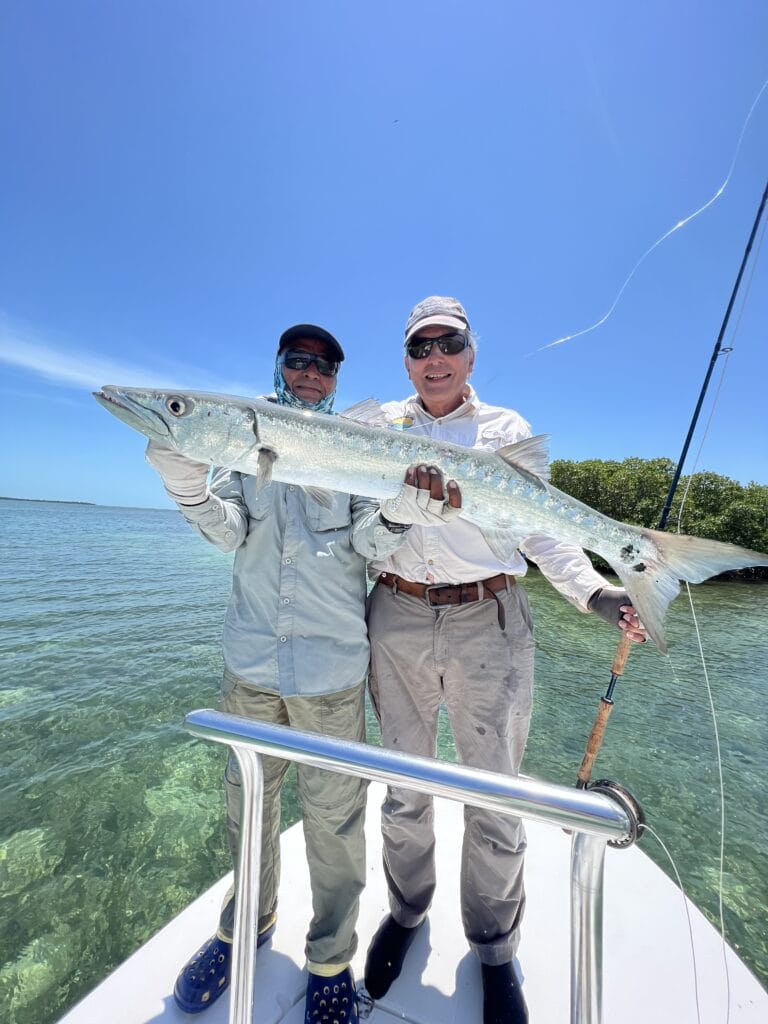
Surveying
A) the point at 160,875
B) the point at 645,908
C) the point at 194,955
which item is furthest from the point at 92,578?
the point at 645,908

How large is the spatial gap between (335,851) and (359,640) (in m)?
1.04

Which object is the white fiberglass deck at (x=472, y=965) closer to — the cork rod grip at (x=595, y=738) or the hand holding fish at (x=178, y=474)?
the cork rod grip at (x=595, y=738)

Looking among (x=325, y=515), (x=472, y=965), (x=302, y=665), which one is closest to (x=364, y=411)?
(x=325, y=515)

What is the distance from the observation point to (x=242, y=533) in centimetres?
261

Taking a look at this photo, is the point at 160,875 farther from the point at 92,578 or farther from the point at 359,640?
the point at 92,578

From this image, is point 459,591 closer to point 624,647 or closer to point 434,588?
point 434,588

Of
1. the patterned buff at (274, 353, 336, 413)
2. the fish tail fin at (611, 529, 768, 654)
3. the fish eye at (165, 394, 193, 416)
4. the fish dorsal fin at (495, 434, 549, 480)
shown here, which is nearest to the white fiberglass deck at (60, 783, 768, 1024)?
the fish tail fin at (611, 529, 768, 654)

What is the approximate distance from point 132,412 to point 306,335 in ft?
3.84

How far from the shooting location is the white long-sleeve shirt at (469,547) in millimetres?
2722

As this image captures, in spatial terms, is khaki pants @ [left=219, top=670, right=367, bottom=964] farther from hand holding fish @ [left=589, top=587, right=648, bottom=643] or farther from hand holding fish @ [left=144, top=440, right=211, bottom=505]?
hand holding fish @ [left=589, top=587, right=648, bottom=643]

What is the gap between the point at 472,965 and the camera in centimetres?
247

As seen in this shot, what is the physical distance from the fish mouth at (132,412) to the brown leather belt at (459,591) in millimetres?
1652

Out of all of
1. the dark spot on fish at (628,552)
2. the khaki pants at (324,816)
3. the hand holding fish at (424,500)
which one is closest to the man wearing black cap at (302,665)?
the khaki pants at (324,816)

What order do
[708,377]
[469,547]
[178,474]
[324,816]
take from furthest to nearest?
[708,377]
[469,547]
[178,474]
[324,816]
